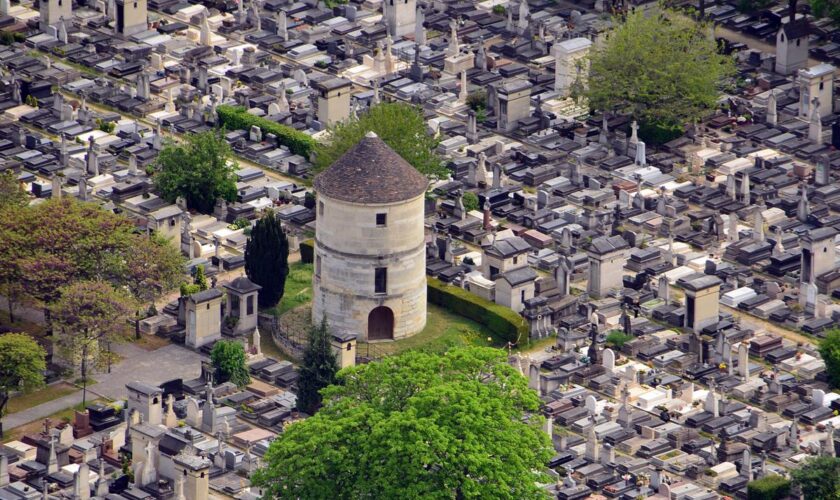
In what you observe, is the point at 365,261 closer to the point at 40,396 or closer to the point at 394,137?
the point at 394,137

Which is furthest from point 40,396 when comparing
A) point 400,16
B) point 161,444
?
point 400,16

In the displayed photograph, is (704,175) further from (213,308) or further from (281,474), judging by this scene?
(281,474)

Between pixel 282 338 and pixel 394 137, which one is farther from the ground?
pixel 394 137

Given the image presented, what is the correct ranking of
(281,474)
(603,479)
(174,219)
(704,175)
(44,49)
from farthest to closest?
1. (44,49)
2. (704,175)
3. (174,219)
4. (603,479)
5. (281,474)

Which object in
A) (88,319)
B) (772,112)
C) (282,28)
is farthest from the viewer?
(282,28)

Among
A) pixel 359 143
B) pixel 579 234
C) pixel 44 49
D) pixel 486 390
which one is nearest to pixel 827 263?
pixel 579 234

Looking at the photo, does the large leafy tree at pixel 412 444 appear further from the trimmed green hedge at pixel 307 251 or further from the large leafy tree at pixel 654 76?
the large leafy tree at pixel 654 76

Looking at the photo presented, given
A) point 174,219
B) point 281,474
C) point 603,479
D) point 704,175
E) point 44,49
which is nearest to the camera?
point 281,474

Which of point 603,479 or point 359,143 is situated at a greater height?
point 359,143

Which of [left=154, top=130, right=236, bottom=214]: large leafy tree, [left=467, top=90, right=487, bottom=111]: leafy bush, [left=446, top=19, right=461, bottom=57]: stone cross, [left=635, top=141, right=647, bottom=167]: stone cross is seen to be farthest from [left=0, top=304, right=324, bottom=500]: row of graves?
[left=446, top=19, right=461, bottom=57]: stone cross
